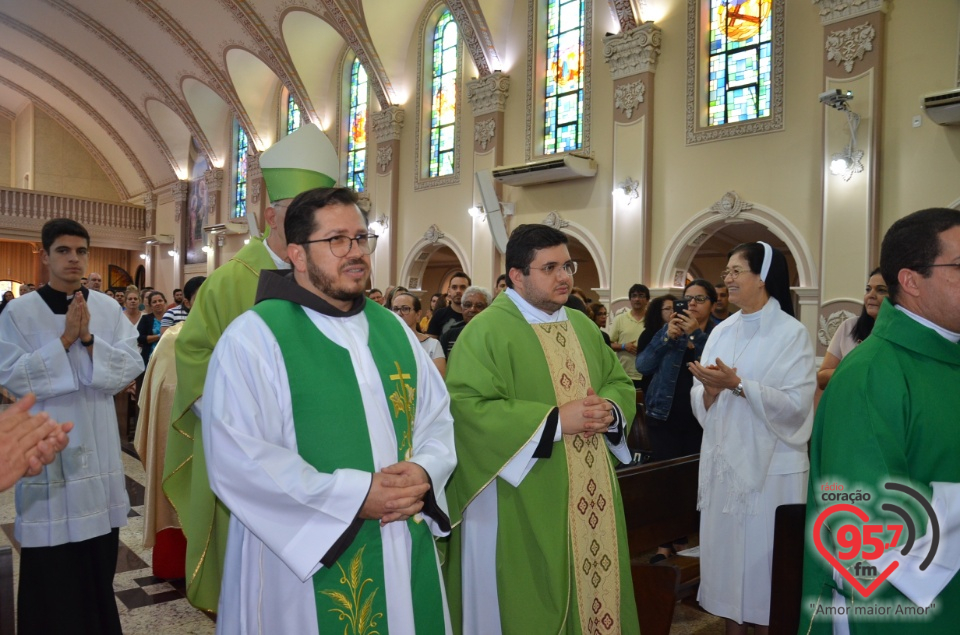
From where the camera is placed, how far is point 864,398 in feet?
6.30

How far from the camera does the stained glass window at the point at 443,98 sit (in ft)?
44.4

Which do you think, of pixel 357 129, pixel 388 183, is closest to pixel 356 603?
pixel 388 183

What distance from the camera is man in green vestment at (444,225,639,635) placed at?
268 cm

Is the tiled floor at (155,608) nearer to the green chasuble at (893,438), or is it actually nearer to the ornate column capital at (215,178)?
the green chasuble at (893,438)

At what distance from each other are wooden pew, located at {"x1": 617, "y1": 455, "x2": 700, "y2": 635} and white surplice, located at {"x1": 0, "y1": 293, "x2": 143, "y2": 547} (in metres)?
2.18

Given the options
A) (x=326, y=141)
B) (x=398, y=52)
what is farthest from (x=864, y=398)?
(x=398, y=52)

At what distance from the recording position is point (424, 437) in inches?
89.2

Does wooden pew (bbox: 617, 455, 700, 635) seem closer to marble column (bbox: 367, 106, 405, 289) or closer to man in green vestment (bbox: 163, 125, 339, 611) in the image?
man in green vestment (bbox: 163, 125, 339, 611)

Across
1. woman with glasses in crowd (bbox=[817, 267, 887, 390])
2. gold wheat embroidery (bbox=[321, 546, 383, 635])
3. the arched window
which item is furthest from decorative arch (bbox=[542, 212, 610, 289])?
gold wheat embroidery (bbox=[321, 546, 383, 635])

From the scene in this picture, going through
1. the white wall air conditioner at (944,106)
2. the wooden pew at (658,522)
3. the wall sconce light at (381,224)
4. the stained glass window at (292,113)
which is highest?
the stained glass window at (292,113)

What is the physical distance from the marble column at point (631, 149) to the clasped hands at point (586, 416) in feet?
26.1

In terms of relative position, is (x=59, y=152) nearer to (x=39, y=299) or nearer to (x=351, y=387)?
(x=39, y=299)

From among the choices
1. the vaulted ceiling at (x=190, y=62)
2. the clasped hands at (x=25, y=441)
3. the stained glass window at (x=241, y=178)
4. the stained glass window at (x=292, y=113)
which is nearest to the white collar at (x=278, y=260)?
the clasped hands at (x=25, y=441)

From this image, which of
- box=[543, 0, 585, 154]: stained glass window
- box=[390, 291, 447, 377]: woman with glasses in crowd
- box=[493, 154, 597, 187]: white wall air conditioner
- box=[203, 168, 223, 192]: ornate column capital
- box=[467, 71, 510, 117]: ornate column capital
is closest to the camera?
box=[390, 291, 447, 377]: woman with glasses in crowd
